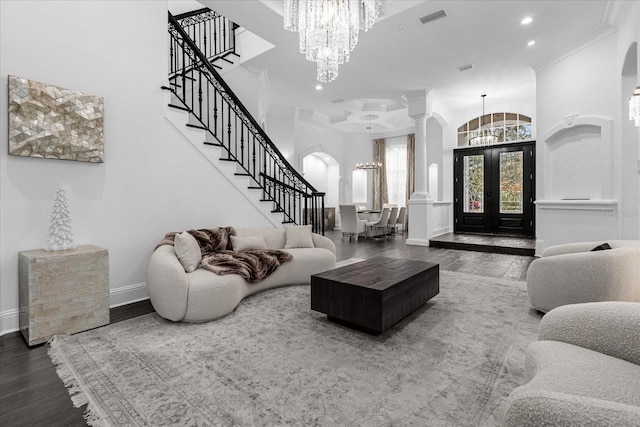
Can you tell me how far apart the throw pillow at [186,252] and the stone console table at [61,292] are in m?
0.60

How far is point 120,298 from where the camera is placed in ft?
10.8

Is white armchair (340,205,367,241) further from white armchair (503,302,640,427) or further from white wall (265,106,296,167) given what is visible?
white armchair (503,302,640,427)

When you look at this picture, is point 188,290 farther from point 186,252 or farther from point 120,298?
point 120,298

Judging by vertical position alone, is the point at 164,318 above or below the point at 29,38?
below

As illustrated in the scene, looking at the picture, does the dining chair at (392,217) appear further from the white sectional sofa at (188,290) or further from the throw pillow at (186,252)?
the throw pillow at (186,252)

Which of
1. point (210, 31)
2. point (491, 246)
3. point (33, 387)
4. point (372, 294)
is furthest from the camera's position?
point (491, 246)

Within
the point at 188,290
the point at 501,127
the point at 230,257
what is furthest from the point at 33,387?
the point at 501,127

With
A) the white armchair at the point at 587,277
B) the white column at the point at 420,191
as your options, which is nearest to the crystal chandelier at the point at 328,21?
the white armchair at the point at 587,277

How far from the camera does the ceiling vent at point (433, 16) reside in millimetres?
4332

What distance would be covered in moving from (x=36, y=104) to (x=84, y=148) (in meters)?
0.47

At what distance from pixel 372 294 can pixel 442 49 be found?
190 inches

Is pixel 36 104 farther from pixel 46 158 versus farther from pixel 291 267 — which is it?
pixel 291 267

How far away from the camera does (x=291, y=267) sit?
3842 millimetres

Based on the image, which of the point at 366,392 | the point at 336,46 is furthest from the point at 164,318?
the point at 336,46
